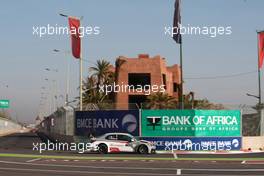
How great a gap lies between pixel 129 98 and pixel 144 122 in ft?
162

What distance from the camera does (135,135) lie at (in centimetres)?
3581

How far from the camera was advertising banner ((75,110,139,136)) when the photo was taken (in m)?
36.1

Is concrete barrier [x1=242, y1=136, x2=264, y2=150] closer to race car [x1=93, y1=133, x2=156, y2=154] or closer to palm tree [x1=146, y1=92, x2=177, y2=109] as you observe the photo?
race car [x1=93, y1=133, x2=156, y2=154]

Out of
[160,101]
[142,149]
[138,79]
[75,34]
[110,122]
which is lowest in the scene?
[142,149]

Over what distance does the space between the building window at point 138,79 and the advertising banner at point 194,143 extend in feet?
161

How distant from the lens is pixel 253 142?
36.8 meters

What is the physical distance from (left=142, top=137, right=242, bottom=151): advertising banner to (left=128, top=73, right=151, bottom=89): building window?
49.1 meters

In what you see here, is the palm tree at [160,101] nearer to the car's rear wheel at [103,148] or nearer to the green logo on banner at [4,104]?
the green logo on banner at [4,104]

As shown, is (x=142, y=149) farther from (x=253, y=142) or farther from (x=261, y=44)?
(x=261, y=44)

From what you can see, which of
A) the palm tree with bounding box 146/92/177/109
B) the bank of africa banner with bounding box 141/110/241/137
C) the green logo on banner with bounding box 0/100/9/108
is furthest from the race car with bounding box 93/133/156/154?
the green logo on banner with bounding box 0/100/9/108

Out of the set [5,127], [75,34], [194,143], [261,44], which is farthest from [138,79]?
[194,143]

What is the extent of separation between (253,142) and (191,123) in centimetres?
482
